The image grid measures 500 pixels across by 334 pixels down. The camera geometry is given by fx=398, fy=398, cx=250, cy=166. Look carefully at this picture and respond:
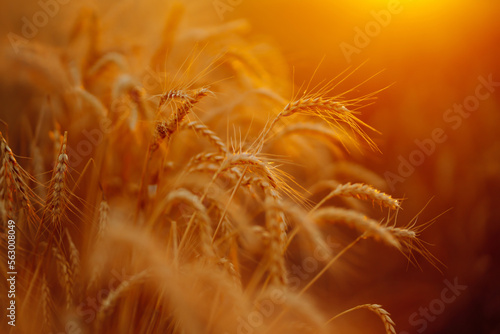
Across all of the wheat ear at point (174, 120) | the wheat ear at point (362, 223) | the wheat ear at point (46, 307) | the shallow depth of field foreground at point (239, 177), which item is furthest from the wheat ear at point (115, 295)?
the wheat ear at point (362, 223)

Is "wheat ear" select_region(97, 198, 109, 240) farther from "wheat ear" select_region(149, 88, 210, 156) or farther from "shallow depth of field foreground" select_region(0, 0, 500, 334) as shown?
"wheat ear" select_region(149, 88, 210, 156)

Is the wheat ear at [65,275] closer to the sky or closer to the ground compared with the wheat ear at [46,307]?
closer to the sky

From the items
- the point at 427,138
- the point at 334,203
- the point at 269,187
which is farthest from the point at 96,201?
the point at 427,138

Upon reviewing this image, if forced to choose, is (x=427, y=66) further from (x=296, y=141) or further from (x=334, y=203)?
(x=296, y=141)

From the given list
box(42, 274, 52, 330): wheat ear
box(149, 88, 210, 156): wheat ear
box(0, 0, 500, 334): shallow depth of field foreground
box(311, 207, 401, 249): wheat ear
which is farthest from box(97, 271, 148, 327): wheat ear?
box(311, 207, 401, 249): wheat ear

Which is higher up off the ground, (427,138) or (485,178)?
(427,138)

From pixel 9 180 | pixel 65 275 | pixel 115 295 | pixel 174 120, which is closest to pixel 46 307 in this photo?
pixel 65 275

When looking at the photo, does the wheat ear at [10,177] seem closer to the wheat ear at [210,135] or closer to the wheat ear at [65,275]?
the wheat ear at [65,275]

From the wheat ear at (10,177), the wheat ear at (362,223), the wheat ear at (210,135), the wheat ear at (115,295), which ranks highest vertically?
the wheat ear at (210,135)
